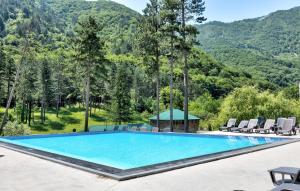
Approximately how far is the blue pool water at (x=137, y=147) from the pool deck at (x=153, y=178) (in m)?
2.88

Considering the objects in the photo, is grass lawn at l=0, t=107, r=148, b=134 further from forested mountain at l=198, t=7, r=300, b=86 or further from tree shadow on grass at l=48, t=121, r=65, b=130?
forested mountain at l=198, t=7, r=300, b=86

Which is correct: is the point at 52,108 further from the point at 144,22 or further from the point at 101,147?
the point at 101,147

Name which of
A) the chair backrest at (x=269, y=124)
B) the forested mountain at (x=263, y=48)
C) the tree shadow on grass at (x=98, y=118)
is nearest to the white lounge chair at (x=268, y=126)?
the chair backrest at (x=269, y=124)

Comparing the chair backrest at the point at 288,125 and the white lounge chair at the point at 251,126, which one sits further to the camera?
the white lounge chair at the point at 251,126

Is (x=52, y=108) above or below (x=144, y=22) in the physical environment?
below

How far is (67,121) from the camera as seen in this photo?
68.5 metres

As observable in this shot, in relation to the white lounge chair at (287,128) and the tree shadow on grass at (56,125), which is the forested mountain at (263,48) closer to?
the tree shadow on grass at (56,125)

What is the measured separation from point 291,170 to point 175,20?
77.4ft

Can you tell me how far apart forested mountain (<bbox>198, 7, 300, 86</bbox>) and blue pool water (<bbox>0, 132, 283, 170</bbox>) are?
287ft

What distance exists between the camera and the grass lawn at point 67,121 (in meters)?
61.2

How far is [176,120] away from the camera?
107 ft

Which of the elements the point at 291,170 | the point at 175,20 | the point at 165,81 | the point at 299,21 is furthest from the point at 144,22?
the point at 299,21

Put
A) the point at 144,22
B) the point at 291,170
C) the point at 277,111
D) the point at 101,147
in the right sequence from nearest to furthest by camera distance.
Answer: the point at 291,170 < the point at 101,147 < the point at 277,111 < the point at 144,22

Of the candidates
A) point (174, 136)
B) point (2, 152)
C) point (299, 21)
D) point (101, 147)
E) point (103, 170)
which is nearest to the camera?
point (103, 170)
